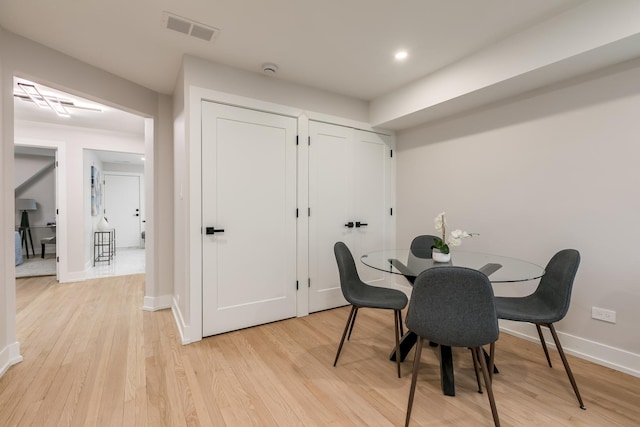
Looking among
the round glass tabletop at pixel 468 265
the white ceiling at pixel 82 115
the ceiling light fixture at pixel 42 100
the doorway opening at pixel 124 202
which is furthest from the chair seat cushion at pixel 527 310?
the doorway opening at pixel 124 202

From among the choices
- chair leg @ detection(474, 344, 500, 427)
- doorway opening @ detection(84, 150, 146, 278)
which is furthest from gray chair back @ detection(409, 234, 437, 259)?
doorway opening @ detection(84, 150, 146, 278)

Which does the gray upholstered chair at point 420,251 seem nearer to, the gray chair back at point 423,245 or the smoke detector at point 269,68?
the gray chair back at point 423,245

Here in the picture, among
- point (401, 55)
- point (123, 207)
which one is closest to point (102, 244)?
point (123, 207)

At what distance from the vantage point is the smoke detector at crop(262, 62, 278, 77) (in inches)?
101

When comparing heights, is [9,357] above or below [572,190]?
below

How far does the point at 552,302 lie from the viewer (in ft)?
6.21

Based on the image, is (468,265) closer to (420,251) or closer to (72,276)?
(420,251)

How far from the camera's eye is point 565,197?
225 centimetres

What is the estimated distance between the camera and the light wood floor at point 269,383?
1.56m

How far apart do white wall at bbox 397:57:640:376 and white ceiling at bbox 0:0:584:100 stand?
2.29 ft

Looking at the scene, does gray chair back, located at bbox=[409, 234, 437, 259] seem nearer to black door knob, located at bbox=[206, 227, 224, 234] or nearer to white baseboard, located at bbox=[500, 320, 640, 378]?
white baseboard, located at bbox=[500, 320, 640, 378]

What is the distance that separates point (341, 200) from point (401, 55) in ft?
5.08

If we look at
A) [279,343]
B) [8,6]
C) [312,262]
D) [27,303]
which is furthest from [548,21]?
[27,303]

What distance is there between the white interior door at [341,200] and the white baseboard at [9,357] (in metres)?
2.35
